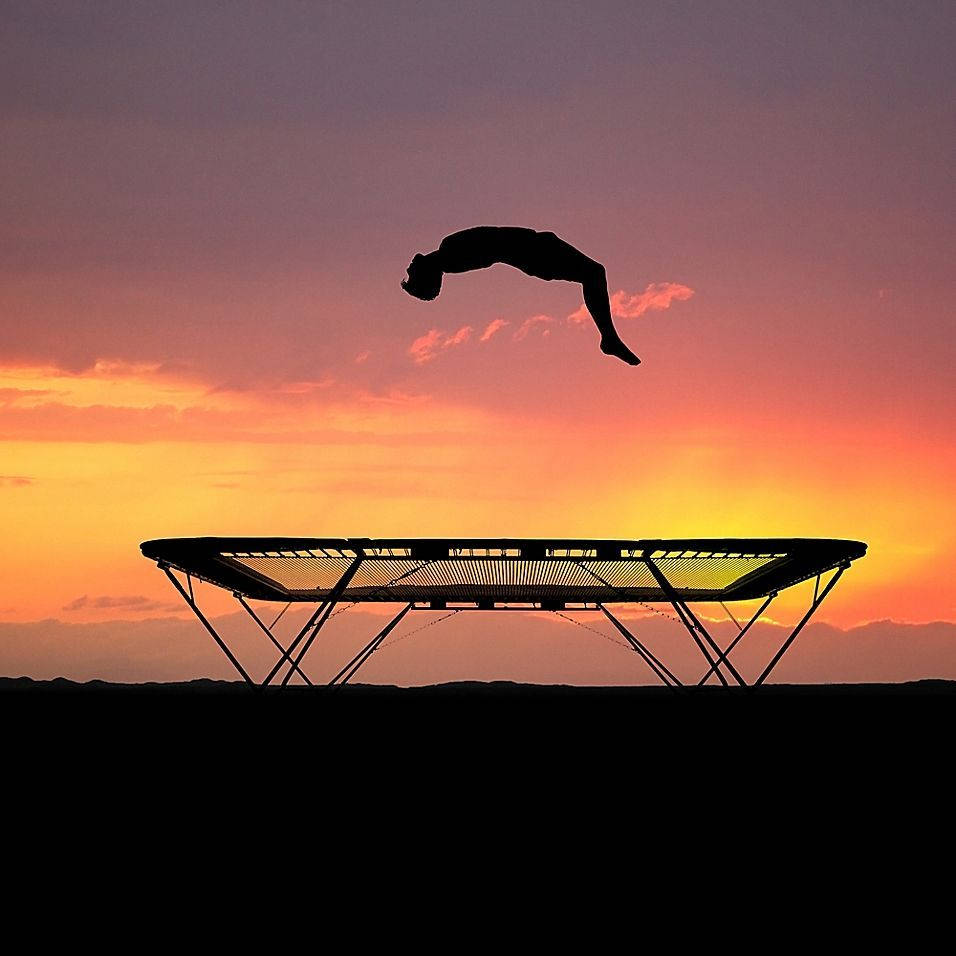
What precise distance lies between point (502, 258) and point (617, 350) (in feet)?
3.35

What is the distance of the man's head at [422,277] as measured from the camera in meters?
7.94

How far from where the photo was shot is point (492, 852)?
4.78 m

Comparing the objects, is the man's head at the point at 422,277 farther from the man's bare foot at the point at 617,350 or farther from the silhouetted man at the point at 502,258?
the man's bare foot at the point at 617,350

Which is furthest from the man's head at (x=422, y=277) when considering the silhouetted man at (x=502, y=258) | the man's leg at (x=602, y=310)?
the man's leg at (x=602, y=310)

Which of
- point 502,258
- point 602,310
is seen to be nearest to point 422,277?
point 502,258

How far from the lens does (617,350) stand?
841 cm

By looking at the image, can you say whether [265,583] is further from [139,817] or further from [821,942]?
[821,942]

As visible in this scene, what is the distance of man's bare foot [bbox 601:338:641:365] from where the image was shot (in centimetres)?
837

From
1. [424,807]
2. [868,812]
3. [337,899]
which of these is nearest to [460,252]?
[424,807]

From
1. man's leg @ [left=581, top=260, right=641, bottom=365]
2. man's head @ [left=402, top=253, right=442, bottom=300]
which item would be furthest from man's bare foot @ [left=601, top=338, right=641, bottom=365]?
man's head @ [left=402, top=253, right=442, bottom=300]

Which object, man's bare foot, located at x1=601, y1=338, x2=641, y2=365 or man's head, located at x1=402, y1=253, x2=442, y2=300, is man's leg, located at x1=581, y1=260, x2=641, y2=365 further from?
man's head, located at x1=402, y1=253, x2=442, y2=300

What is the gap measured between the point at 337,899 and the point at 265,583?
7293 millimetres

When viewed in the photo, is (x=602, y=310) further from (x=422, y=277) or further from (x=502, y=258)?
(x=422, y=277)

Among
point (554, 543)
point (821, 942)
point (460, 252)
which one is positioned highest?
point (460, 252)
